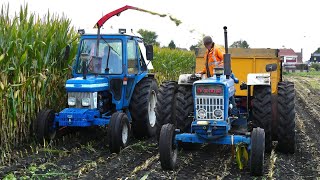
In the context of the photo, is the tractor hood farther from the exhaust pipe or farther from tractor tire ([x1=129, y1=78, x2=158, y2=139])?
the exhaust pipe

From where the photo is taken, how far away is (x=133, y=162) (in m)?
6.73

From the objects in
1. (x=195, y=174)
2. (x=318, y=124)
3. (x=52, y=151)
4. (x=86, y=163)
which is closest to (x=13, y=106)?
(x=52, y=151)

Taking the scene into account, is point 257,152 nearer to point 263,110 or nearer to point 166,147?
point 263,110

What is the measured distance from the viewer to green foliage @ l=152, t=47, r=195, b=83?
15.4 meters

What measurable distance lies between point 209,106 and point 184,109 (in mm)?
607

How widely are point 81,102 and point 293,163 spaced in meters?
3.66

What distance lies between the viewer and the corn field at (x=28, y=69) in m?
7.14

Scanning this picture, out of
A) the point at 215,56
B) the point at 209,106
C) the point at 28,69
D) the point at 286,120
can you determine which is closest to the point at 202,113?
the point at 209,106

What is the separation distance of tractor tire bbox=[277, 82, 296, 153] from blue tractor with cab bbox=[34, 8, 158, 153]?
2.53 meters

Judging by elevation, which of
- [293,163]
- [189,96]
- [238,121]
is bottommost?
[293,163]

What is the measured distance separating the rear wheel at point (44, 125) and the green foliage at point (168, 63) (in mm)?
7643

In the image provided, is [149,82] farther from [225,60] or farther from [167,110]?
[225,60]

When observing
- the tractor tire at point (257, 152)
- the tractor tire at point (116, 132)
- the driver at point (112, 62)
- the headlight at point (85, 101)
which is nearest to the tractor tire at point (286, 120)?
the tractor tire at point (257, 152)

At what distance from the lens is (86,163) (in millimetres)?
6547
